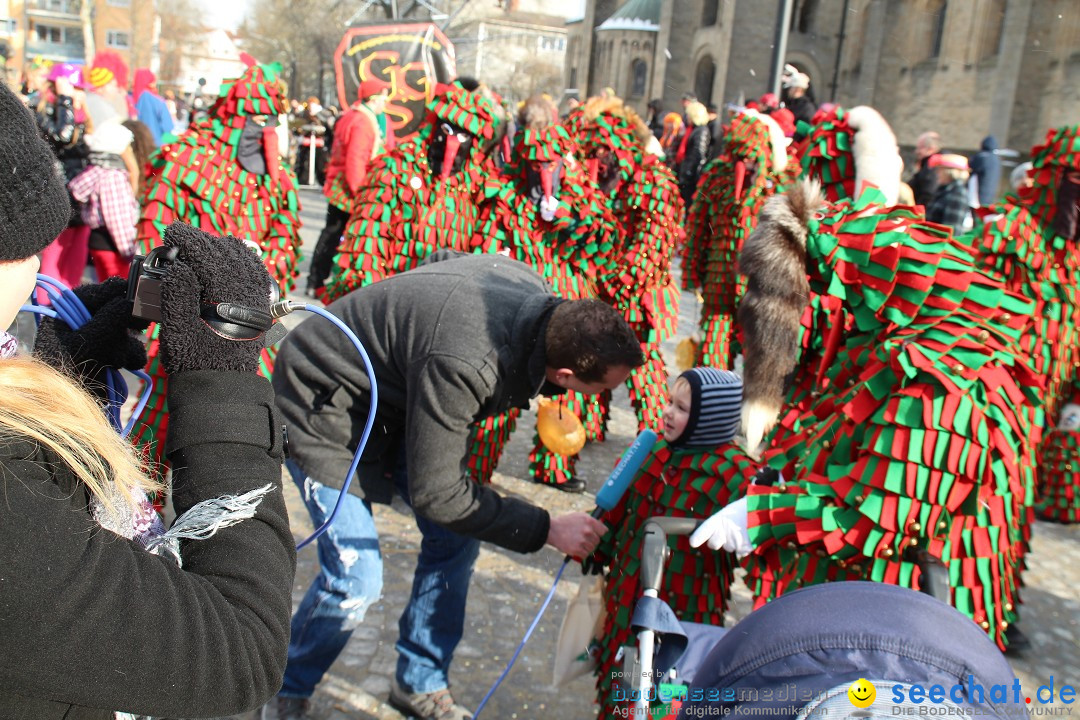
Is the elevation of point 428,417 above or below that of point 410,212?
below

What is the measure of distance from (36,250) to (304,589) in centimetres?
286

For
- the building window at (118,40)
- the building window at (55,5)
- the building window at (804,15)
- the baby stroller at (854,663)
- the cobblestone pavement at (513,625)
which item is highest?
the building window at (804,15)

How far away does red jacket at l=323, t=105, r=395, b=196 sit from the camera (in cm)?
744

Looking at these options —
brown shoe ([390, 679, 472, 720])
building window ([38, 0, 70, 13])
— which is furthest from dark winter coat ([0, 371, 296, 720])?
building window ([38, 0, 70, 13])

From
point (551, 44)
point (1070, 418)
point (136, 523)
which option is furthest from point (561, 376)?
point (551, 44)

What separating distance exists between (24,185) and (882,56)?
3240 cm

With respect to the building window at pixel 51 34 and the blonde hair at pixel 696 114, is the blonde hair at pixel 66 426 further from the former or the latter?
the building window at pixel 51 34

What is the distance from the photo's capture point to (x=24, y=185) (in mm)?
974

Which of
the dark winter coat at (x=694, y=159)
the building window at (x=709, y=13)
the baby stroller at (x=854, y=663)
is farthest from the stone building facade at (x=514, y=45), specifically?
the baby stroller at (x=854, y=663)

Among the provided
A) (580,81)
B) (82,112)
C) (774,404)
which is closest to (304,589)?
(774,404)

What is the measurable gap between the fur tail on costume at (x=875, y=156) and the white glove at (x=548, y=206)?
177 cm

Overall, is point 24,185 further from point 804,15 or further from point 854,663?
point 804,15

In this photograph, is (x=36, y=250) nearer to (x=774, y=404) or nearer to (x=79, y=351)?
(x=79, y=351)

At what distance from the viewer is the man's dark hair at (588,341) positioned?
2346 mm
